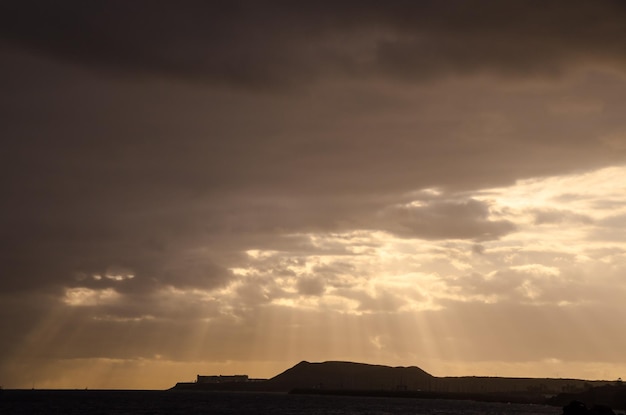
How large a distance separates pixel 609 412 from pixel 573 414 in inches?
304

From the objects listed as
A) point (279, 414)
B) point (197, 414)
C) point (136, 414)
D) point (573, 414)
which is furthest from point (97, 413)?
point (573, 414)

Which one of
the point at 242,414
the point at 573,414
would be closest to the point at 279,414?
the point at 242,414

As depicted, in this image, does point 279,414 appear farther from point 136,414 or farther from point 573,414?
point 573,414

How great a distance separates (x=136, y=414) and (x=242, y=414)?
2582 centimetres

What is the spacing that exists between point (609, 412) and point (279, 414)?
78092mm

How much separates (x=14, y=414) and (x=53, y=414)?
34.2ft

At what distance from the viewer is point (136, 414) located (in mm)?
195625

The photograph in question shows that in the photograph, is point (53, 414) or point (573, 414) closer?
point (573, 414)

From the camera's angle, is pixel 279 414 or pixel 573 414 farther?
pixel 279 414

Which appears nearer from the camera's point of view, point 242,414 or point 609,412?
point 609,412

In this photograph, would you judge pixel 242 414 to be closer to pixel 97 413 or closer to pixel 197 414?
pixel 197 414

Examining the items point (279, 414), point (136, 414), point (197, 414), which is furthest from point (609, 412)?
point (136, 414)

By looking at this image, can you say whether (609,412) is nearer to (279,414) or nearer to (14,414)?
(279,414)

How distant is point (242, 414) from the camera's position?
643 feet
